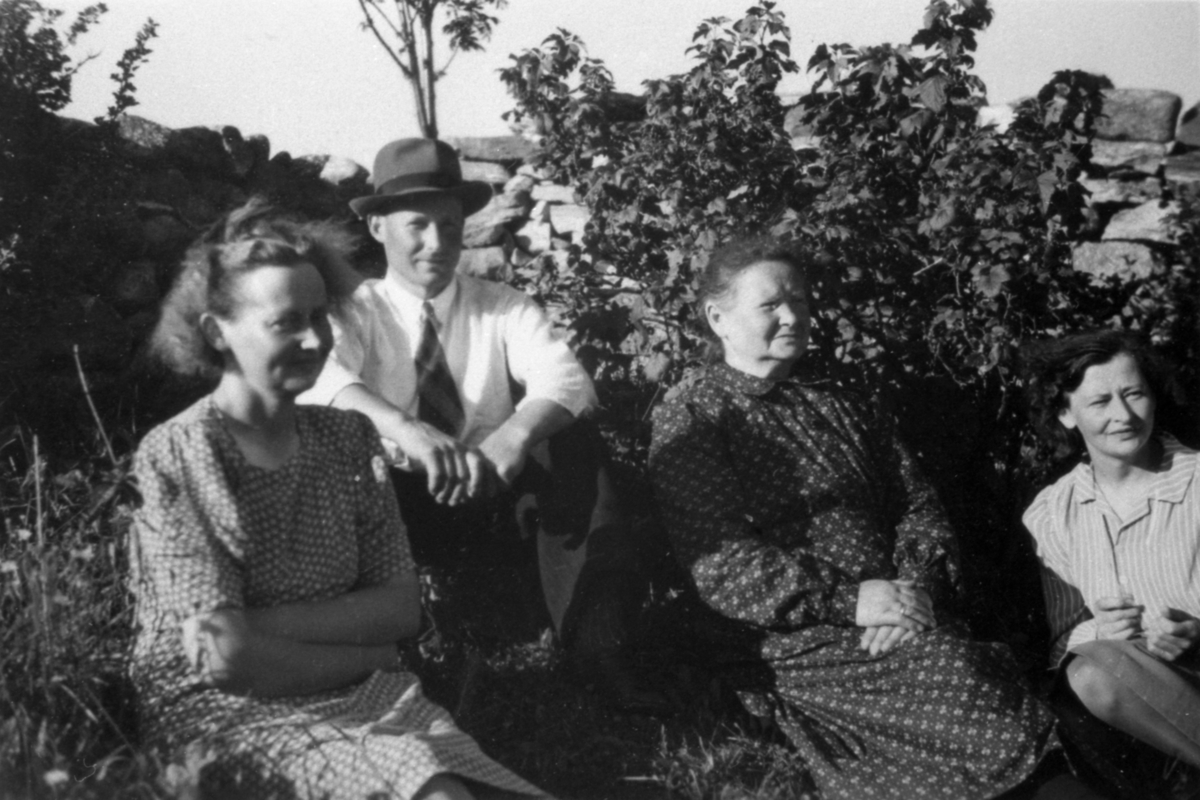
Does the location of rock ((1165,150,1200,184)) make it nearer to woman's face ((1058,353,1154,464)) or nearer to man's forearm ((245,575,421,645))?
woman's face ((1058,353,1154,464))

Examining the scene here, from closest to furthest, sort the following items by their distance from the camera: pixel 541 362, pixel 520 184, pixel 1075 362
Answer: pixel 1075 362, pixel 541 362, pixel 520 184

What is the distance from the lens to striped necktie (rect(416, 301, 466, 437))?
3807mm

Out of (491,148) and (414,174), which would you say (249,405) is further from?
(491,148)

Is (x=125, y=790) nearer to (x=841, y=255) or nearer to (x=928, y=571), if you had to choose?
(x=928, y=571)

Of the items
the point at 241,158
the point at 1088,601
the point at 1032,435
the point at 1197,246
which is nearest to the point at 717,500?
the point at 1088,601

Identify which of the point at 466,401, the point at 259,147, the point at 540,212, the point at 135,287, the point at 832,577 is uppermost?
the point at 259,147

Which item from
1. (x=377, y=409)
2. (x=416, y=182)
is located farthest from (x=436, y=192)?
(x=377, y=409)

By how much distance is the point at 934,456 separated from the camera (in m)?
4.24

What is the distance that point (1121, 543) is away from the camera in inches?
129

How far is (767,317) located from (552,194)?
2.47 m

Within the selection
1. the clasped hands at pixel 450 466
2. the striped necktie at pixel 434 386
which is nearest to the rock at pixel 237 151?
the striped necktie at pixel 434 386

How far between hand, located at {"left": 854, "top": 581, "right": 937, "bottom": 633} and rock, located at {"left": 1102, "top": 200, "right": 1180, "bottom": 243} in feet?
8.67

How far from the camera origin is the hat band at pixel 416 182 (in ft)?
12.7

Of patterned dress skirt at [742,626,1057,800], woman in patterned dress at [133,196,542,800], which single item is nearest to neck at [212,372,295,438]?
woman in patterned dress at [133,196,542,800]
